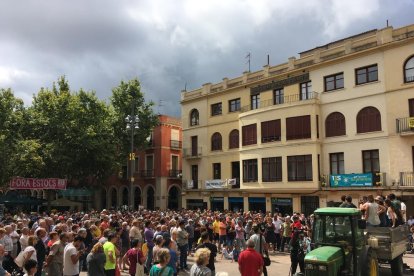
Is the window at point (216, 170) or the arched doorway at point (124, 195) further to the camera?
the arched doorway at point (124, 195)

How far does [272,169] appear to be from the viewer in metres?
32.6

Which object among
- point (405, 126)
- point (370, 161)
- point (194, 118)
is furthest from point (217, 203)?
point (405, 126)

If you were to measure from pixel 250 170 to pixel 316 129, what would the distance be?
291 inches

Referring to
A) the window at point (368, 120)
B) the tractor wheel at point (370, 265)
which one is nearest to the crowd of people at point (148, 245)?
the tractor wheel at point (370, 265)

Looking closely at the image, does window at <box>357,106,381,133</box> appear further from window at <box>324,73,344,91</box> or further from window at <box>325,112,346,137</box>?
window at <box>324,73,344,91</box>

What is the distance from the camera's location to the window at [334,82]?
29828mm

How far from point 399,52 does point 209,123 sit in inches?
756

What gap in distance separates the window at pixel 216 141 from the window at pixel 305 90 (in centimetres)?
1019

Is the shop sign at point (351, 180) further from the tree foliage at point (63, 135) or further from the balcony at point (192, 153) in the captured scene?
the tree foliage at point (63, 135)

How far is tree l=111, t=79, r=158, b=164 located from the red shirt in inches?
1303

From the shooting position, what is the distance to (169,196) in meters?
45.7

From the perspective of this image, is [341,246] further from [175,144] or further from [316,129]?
[175,144]

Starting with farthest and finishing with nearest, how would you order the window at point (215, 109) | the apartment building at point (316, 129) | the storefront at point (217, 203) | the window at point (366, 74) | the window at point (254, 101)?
the window at point (215, 109)
the storefront at point (217, 203)
the window at point (254, 101)
the window at point (366, 74)
the apartment building at point (316, 129)

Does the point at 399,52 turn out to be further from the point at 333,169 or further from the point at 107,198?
the point at 107,198
